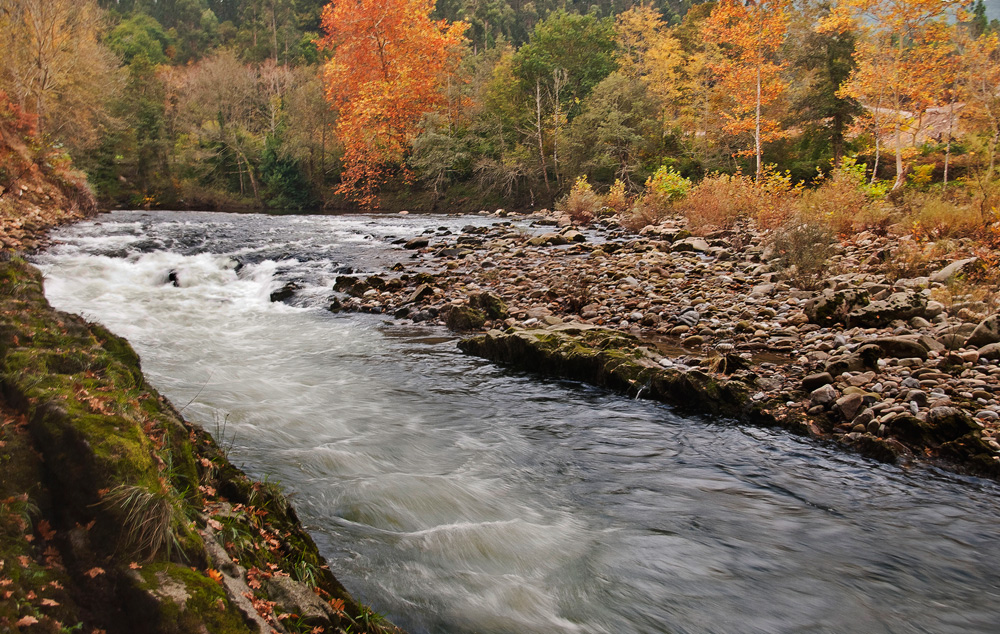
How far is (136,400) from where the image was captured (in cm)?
243

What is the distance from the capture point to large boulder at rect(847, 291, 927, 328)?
20.4 feet

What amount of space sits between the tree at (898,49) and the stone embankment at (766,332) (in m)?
13.0

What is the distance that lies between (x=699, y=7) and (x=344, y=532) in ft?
137

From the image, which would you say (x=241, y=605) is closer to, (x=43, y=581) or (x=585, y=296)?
(x=43, y=581)

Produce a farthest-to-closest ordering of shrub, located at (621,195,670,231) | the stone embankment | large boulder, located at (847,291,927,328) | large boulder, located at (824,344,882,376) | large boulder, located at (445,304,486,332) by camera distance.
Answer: shrub, located at (621,195,670,231) → large boulder, located at (445,304,486,332) → large boulder, located at (847,291,927,328) → large boulder, located at (824,344,882,376) → the stone embankment

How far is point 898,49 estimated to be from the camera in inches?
807

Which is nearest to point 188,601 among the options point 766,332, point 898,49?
point 766,332

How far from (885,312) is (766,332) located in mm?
1194

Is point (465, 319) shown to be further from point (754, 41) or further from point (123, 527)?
point (754, 41)

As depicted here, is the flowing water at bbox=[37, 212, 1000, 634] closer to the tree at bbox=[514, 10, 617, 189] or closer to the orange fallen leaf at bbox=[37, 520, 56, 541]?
the orange fallen leaf at bbox=[37, 520, 56, 541]

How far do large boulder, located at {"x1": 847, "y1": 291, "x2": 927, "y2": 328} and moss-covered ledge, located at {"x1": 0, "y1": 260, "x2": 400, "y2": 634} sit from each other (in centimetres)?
594

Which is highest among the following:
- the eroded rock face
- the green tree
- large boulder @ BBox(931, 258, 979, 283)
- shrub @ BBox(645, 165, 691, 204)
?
the green tree

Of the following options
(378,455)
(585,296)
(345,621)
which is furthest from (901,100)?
(345,621)

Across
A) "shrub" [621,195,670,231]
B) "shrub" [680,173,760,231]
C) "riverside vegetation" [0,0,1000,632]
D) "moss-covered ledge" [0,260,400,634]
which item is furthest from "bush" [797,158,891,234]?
"moss-covered ledge" [0,260,400,634]
